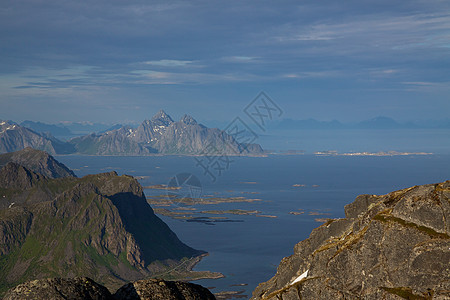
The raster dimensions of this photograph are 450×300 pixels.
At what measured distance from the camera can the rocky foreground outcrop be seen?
30812 millimetres

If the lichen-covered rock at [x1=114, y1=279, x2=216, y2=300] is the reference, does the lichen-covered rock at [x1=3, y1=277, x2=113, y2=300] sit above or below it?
above

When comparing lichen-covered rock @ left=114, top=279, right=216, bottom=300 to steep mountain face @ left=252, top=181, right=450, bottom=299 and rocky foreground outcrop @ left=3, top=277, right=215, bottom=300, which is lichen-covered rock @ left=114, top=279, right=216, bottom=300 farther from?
steep mountain face @ left=252, top=181, right=450, bottom=299

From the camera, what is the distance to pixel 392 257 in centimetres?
4625

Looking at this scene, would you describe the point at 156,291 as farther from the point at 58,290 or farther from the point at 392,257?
the point at 392,257

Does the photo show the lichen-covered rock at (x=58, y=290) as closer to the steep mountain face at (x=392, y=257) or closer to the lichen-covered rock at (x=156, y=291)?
the lichen-covered rock at (x=156, y=291)

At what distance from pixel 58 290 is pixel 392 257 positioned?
28.8 metres

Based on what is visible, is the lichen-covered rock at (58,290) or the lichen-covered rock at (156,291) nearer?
the lichen-covered rock at (58,290)

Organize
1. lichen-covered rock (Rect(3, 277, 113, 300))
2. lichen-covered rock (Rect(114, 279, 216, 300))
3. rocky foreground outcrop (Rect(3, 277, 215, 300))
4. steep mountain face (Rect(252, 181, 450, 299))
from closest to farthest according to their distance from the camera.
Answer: lichen-covered rock (Rect(3, 277, 113, 300)) < rocky foreground outcrop (Rect(3, 277, 215, 300)) < lichen-covered rock (Rect(114, 279, 216, 300)) < steep mountain face (Rect(252, 181, 450, 299))

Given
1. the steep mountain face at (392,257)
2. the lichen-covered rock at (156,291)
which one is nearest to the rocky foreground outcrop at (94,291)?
the lichen-covered rock at (156,291)

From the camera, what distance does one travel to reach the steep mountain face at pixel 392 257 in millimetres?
43562

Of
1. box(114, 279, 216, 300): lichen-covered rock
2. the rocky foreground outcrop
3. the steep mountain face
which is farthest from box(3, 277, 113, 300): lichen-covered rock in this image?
the steep mountain face

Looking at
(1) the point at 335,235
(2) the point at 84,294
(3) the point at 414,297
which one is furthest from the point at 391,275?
(2) the point at 84,294

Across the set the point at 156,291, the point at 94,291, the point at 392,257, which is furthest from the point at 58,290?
the point at 392,257

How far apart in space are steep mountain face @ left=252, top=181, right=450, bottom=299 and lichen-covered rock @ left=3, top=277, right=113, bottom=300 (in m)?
24.8
